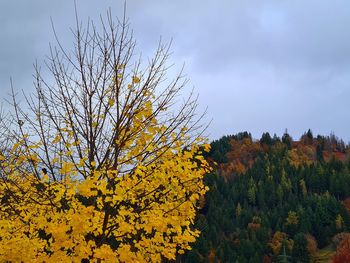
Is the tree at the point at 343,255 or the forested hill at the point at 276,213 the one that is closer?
the tree at the point at 343,255

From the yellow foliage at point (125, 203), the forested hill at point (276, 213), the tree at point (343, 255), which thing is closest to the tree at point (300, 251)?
the forested hill at point (276, 213)

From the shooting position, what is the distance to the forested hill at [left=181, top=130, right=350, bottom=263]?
10212cm

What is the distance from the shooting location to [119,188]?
902 centimetres

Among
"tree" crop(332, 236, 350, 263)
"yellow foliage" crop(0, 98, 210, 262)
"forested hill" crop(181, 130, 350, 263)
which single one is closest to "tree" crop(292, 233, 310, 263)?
"forested hill" crop(181, 130, 350, 263)

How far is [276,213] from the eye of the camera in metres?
126

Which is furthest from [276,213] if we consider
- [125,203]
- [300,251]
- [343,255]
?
[125,203]

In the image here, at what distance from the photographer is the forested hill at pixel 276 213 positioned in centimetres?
10212

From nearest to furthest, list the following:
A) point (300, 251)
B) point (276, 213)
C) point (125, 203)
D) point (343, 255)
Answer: point (125, 203) → point (343, 255) → point (300, 251) → point (276, 213)

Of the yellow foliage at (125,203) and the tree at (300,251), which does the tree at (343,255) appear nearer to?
the tree at (300,251)

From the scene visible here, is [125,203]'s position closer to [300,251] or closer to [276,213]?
[300,251]

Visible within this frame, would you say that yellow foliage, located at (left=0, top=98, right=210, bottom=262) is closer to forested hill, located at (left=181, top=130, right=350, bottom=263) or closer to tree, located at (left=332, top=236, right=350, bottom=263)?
forested hill, located at (left=181, top=130, right=350, bottom=263)

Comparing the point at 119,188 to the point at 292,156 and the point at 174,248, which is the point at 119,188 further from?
the point at 292,156

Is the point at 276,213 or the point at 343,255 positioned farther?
the point at 276,213

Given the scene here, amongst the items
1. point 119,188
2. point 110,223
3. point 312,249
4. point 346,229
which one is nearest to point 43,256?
point 110,223
